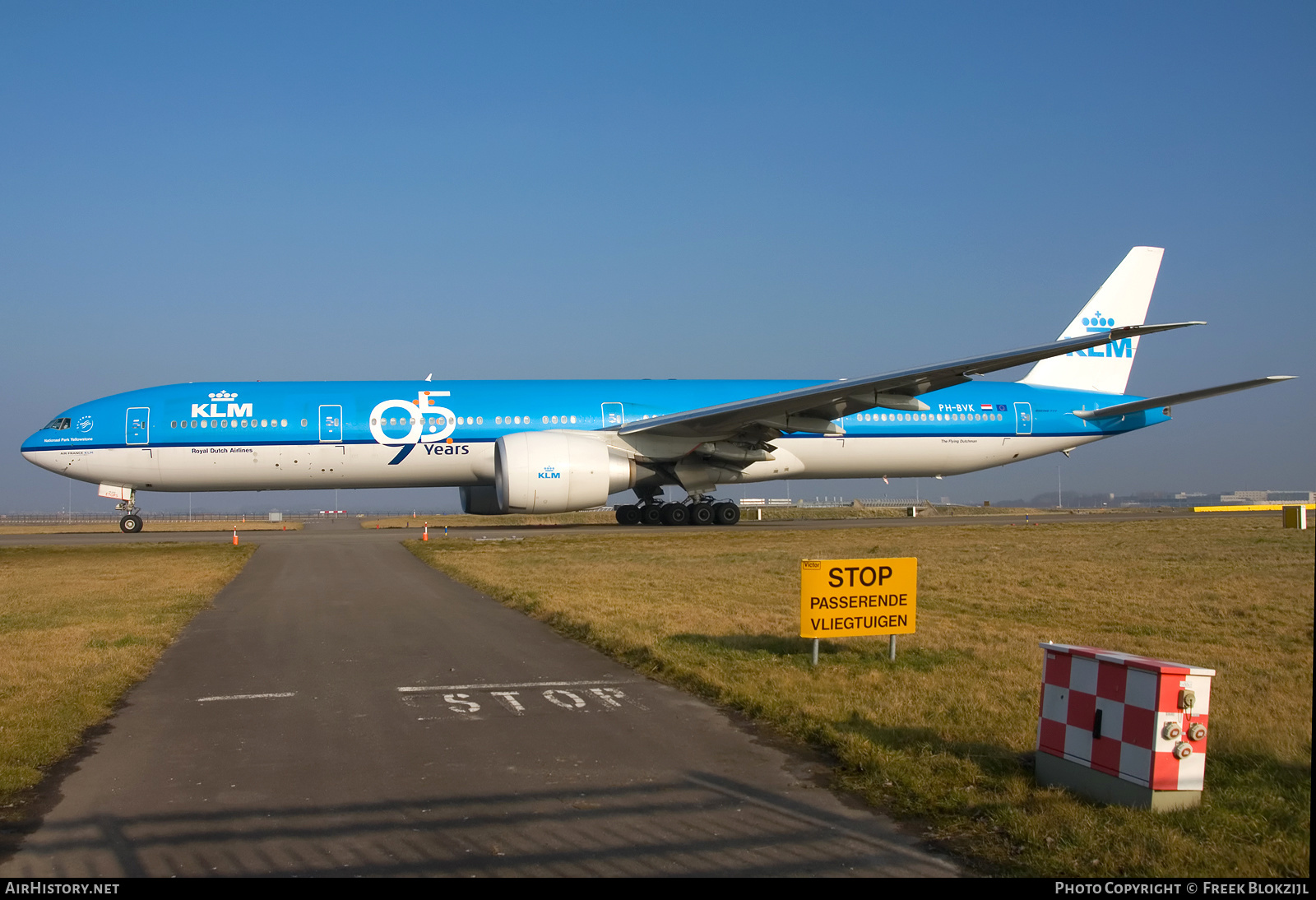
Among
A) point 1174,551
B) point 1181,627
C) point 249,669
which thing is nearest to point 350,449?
point 249,669

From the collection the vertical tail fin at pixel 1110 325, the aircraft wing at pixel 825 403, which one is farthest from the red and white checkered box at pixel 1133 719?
the vertical tail fin at pixel 1110 325

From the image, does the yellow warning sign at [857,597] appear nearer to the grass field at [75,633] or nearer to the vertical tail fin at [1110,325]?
the grass field at [75,633]

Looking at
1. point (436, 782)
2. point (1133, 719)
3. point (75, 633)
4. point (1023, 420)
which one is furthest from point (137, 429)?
point (1133, 719)

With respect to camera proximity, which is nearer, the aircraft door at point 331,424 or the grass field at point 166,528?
the aircraft door at point 331,424

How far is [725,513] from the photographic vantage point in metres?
27.1

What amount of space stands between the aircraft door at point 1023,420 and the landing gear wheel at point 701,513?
1001cm

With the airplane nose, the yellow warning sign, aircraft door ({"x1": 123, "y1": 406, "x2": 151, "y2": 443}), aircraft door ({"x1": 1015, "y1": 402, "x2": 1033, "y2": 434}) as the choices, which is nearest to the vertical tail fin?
aircraft door ({"x1": 1015, "y1": 402, "x2": 1033, "y2": 434})

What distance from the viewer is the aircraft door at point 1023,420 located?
29.4 meters

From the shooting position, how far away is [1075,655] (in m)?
5.08

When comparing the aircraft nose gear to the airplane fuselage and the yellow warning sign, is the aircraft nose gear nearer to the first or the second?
the airplane fuselage

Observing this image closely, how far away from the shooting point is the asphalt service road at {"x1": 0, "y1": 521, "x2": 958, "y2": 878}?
4.20 m

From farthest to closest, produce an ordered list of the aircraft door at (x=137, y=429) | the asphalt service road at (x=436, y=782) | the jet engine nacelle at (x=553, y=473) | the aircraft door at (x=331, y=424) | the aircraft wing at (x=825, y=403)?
the aircraft door at (x=331, y=424)
the aircraft door at (x=137, y=429)
the jet engine nacelle at (x=553, y=473)
the aircraft wing at (x=825, y=403)
the asphalt service road at (x=436, y=782)

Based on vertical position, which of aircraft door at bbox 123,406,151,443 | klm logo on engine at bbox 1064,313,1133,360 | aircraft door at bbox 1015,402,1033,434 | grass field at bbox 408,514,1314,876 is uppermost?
klm logo on engine at bbox 1064,313,1133,360

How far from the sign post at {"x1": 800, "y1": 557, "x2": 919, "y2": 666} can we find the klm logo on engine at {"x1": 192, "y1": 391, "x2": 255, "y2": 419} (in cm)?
2133
